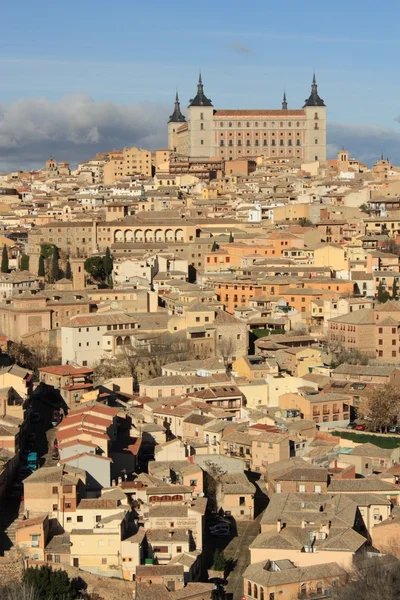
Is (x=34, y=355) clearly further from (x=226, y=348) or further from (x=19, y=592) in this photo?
(x=19, y=592)

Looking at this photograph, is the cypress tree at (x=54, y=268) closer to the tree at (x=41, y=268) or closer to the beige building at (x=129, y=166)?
the tree at (x=41, y=268)

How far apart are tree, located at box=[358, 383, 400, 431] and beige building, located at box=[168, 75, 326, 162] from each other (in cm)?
3884

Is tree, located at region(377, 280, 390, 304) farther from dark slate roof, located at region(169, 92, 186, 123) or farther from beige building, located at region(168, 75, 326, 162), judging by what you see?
dark slate roof, located at region(169, 92, 186, 123)

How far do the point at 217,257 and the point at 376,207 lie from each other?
8914 mm

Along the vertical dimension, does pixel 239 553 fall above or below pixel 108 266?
below

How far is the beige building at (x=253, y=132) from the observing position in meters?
63.0

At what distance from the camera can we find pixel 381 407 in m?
24.1

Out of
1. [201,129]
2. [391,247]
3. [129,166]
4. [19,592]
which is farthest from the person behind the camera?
[201,129]

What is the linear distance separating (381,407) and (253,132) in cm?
4072

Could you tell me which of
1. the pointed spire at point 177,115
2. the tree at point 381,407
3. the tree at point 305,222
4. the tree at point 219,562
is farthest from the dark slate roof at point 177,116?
the tree at point 219,562

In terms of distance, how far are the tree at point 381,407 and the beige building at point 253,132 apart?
38836 mm

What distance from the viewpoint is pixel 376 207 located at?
138ft

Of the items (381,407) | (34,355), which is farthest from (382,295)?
(34,355)

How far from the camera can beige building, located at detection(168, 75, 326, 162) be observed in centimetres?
6297
